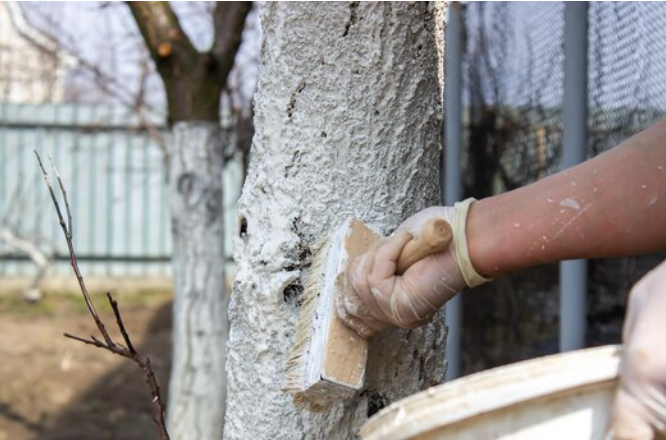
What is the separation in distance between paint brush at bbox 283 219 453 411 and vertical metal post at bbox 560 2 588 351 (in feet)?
6.13

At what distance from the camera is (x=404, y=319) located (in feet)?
4.82

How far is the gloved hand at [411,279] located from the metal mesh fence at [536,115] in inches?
67.6

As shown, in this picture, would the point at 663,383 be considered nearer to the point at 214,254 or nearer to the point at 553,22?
the point at 553,22

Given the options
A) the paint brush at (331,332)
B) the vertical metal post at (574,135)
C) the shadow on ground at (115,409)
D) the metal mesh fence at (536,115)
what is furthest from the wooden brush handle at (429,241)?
the shadow on ground at (115,409)

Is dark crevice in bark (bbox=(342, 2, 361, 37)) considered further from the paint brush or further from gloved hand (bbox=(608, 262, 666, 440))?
gloved hand (bbox=(608, 262, 666, 440))

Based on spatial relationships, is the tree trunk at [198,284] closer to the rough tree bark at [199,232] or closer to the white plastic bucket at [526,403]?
the rough tree bark at [199,232]

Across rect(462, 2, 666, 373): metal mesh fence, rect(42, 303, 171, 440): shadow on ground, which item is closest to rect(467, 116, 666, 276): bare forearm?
rect(462, 2, 666, 373): metal mesh fence

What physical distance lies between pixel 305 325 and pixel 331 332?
85 mm

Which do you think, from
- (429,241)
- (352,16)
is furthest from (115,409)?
(429,241)

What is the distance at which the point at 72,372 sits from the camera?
759 centimetres

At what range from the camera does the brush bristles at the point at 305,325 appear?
156 centimetres

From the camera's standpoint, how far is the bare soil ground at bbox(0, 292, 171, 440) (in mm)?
6520

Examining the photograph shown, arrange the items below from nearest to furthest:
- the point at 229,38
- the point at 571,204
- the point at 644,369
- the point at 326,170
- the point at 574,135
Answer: the point at 644,369, the point at 571,204, the point at 326,170, the point at 574,135, the point at 229,38

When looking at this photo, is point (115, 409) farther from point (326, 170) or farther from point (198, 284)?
point (326, 170)
